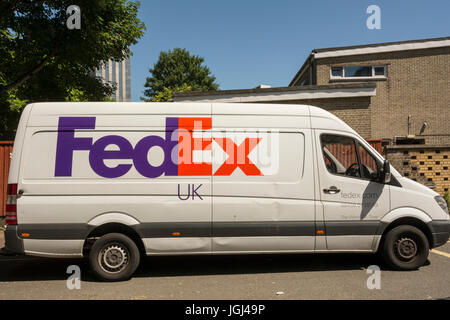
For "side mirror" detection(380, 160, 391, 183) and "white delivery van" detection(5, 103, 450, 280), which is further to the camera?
"side mirror" detection(380, 160, 391, 183)

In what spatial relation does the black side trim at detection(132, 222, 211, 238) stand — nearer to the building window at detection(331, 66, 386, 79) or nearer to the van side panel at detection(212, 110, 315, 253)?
the van side panel at detection(212, 110, 315, 253)

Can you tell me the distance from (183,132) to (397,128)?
15.8 m

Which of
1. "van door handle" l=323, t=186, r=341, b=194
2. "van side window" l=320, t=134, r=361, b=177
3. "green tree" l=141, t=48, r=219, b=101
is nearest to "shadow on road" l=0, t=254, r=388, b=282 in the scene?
"van door handle" l=323, t=186, r=341, b=194

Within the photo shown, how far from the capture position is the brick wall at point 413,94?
1686cm

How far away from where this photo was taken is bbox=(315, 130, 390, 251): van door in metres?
4.68

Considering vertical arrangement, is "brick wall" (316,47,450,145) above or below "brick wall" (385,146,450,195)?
above

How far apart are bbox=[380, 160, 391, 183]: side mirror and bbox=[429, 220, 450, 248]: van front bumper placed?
95 cm

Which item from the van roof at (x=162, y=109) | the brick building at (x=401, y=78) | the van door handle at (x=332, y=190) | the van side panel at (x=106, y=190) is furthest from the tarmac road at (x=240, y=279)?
the brick building at (x=401, y=78)

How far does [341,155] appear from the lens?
4938 mm

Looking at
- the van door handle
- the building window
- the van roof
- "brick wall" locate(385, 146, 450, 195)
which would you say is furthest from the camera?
the building window

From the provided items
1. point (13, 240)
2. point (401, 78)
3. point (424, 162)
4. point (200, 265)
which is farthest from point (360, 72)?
point (13, 240)

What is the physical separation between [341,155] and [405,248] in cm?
167
